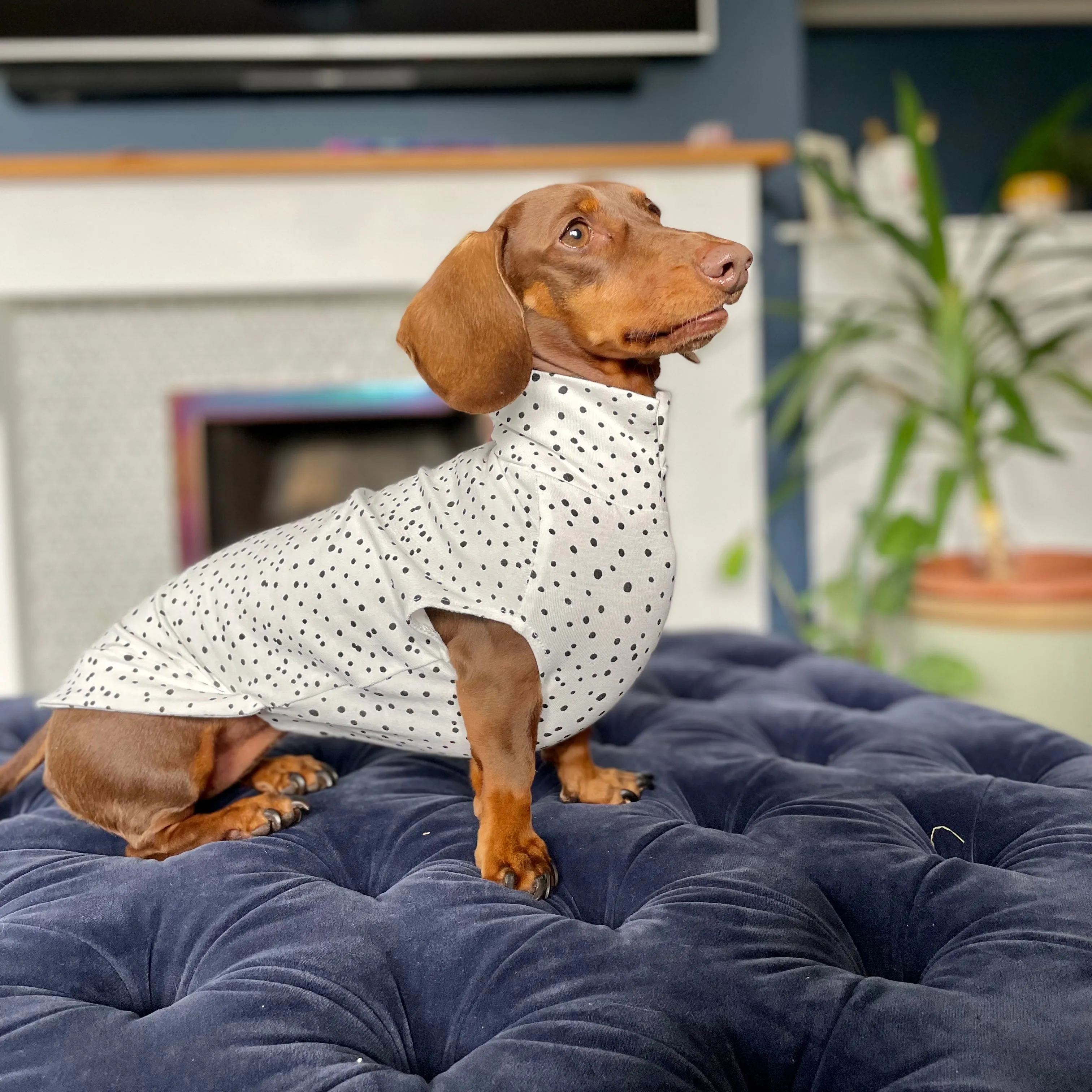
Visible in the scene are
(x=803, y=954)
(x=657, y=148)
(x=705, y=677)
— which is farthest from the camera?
(x=657, y=148)

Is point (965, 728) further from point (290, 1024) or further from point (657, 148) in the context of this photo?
point (657, 148)

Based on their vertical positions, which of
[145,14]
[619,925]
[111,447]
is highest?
[145,14]

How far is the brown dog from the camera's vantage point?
3.25 feet

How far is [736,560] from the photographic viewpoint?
303 centimetres

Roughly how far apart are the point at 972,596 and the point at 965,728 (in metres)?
1.25

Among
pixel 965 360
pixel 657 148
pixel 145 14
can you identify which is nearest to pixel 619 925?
pixel 965 360

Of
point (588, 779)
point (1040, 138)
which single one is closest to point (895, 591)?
point (1040, 138)

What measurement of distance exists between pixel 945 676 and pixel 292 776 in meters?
1.72

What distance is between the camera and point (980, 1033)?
674 mm

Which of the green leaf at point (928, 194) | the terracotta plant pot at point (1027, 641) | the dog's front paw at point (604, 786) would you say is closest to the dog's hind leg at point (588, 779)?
the dog's front paw at point (604, 786)

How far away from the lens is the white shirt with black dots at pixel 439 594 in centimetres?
99

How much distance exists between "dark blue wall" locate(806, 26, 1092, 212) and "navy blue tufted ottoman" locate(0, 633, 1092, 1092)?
15.1 ft

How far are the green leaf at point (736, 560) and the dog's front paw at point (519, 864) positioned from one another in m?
2.15

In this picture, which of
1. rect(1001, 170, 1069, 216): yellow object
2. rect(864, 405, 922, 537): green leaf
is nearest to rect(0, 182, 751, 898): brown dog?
rect(864, 405, 922, 537): green leaf
